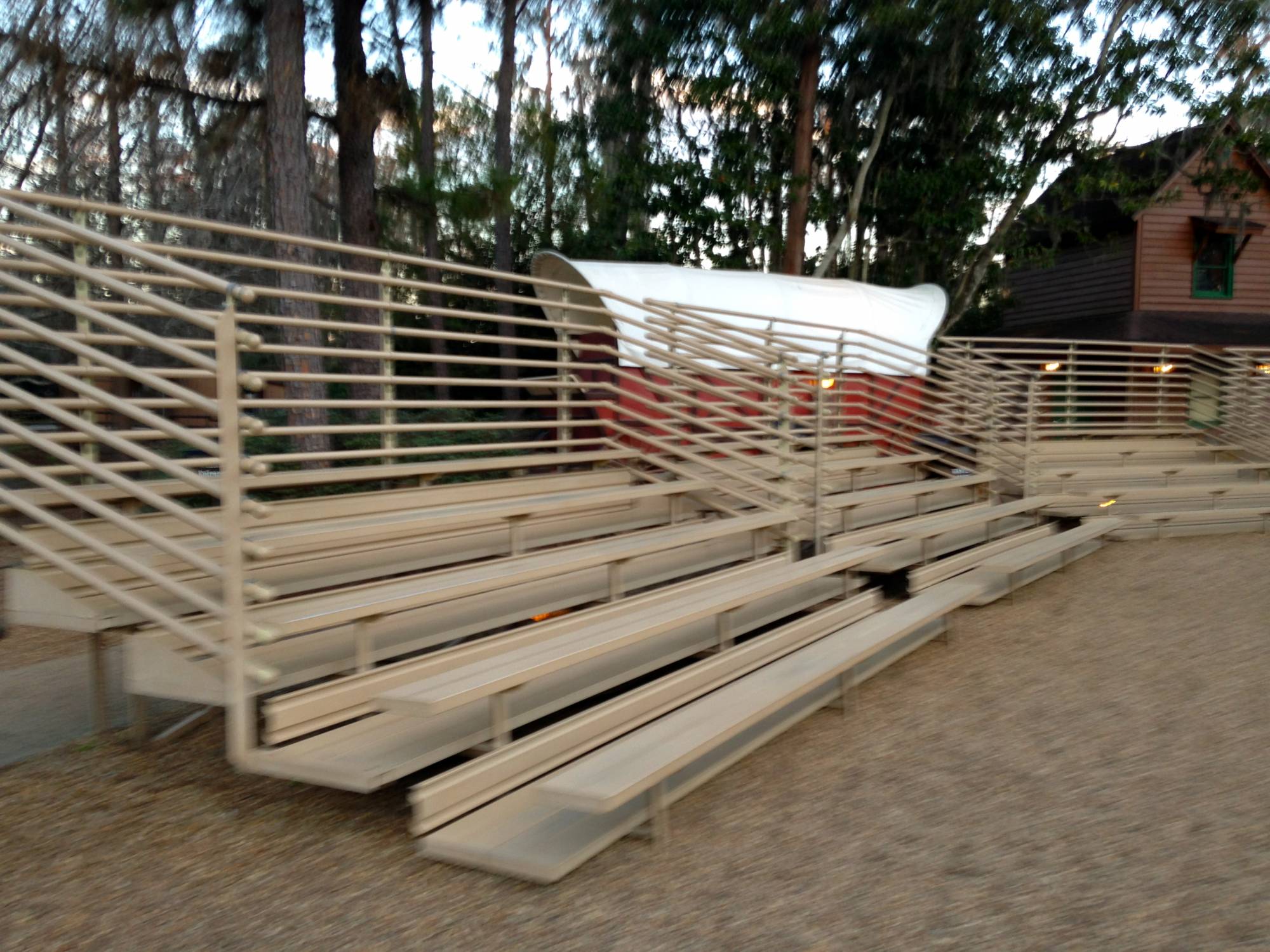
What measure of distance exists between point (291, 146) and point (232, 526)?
6955 mm

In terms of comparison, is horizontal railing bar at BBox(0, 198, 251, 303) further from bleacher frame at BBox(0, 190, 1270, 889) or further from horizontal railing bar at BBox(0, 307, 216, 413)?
horizontal railing bar at BBox(0, 307, 216, 413)

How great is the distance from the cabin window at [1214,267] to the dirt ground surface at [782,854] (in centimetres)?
1873

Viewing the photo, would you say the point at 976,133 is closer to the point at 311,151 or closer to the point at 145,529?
the point at 311,151

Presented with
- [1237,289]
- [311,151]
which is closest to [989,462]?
[311,151]

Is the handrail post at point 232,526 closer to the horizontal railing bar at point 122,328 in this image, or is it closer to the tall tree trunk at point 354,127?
the horizontal railing bar at point 122,328

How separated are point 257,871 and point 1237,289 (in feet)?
76.2

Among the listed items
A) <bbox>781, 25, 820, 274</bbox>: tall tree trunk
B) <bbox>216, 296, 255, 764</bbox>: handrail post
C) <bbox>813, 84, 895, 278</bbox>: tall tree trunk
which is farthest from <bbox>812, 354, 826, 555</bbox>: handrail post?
<bbox>813, 84, 895, 278</bbox>: tall tree trunk

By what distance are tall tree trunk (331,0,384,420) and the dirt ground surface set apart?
24.4 ft

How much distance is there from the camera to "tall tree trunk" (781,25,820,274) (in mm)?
17188

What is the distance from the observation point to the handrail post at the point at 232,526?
3480mm

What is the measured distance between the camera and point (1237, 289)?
2133 cm

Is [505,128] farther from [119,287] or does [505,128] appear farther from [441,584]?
[119,287]

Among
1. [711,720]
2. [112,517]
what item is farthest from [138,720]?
Answer: [711,720]

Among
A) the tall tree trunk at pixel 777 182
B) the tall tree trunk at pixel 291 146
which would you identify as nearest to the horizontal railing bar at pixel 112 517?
the tall tree trunk at pixel 291 146
